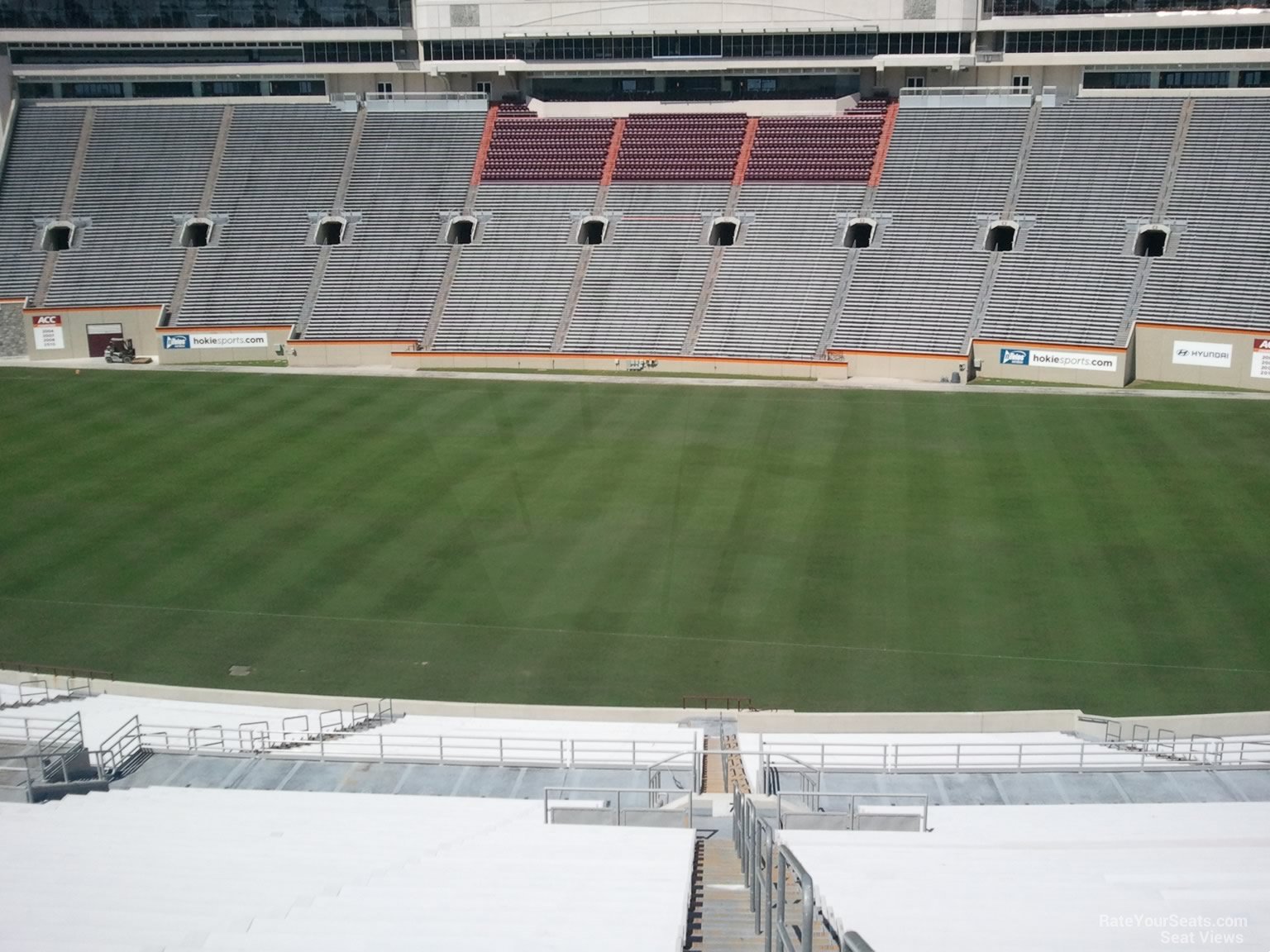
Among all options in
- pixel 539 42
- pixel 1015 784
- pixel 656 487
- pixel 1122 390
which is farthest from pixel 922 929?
pixel 539 42

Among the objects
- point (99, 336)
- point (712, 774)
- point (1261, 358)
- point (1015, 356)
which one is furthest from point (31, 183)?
point (712, 774)

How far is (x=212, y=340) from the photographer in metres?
57.3

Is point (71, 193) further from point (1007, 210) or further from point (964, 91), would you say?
point (1007, 210)

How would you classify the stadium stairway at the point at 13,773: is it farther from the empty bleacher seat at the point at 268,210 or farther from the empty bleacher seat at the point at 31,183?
the empty bleacher seat at the point at 31,183

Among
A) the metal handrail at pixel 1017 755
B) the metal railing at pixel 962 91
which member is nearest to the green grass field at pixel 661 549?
the metal handrail at pixel 1017 755

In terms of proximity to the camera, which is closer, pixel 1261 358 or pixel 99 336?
pixel 1261 358

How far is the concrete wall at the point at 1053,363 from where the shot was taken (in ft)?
161

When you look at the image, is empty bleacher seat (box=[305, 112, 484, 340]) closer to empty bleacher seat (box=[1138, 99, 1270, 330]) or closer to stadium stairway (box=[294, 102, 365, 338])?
stadium stairway (box=[294, 102, 365, 338])

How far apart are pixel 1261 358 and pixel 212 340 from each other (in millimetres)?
40398

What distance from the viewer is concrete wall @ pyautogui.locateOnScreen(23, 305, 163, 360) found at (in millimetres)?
57750

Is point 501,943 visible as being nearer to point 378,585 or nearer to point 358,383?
point 378,585

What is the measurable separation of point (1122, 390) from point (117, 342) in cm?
3966

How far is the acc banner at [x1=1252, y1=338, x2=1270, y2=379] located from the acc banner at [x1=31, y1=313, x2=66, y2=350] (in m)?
46.5

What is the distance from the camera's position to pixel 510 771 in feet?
63.7
